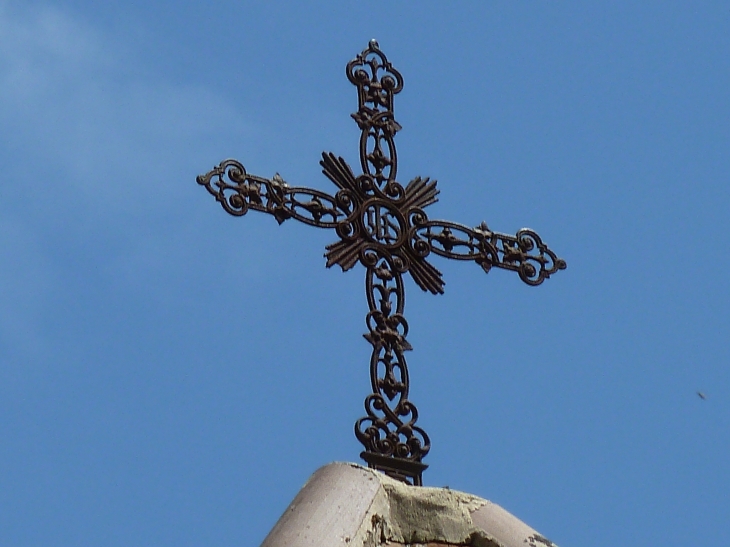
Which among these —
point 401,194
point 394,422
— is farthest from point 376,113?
point 394,422

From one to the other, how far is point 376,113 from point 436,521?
5.10 feet

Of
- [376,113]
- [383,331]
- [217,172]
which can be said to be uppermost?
[376,113]

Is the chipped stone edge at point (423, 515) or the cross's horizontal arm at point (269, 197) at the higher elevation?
the cross's horizontal arm at point (269, 197)

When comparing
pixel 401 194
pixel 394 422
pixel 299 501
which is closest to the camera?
pixel 299 501

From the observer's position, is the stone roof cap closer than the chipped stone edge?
Yes

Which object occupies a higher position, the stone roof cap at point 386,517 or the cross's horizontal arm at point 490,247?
the cross's horizontal arm at point 490,247

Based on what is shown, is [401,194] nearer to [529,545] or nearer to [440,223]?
[440,223]

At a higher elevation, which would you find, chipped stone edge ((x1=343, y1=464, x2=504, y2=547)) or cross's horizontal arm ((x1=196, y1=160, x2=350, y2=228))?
cross's horizontal arm ((x1=196, y1=160, x2=350, y2=228))

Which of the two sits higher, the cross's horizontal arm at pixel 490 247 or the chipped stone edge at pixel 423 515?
the cross's horizontal arm at pixel 490 247

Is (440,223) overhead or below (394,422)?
overhead

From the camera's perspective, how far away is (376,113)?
5016mm

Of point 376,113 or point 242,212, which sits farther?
point 376,113

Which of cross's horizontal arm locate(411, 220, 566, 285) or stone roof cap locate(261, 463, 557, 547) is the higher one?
cross's horizontal arm locate(411, 220, 566, 285)

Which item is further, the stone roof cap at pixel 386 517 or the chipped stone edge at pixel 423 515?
the chipped stone edge at pixel 423 515
